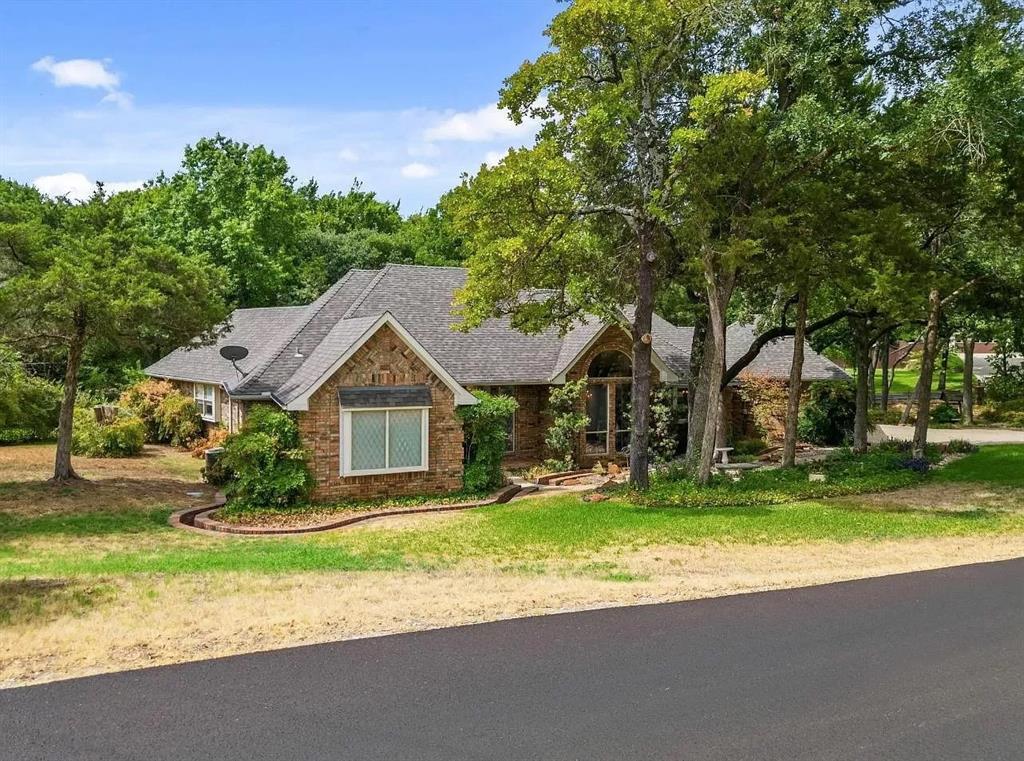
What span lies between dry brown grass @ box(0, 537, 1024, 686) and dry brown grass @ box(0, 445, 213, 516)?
974 cm

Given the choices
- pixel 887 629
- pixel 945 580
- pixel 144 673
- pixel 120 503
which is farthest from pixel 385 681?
pixel 120 503

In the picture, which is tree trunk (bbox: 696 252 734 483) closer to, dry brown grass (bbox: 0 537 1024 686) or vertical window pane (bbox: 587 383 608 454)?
dry brown grass (bbox: 0 537 1024 686)

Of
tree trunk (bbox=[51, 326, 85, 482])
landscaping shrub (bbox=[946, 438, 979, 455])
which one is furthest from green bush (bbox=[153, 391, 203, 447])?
landscaping shrub (bbox=[946, 438, 979, 455])

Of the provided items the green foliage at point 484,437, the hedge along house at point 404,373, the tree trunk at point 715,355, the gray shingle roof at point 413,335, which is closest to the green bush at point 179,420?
the hedge along house at point 404,373

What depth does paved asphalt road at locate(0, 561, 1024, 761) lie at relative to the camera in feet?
20.6

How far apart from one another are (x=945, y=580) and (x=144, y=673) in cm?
984

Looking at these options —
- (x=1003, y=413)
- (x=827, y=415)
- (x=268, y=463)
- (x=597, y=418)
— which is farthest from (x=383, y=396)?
(x=1003, y=413)

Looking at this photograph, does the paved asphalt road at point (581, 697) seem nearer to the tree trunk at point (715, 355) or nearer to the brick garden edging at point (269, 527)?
the brick garden edging at point (269, 527)

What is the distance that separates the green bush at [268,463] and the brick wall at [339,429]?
0.36 metres

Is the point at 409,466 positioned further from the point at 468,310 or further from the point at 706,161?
the point at 706,161

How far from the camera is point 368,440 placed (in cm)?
1994

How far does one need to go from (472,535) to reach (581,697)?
8860 millimetres

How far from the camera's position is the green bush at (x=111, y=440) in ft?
91.2

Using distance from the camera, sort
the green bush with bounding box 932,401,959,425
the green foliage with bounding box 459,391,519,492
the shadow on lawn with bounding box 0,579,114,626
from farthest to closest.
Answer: the green bush with bounding box 932,401,959,425 < the green foliage with bounding box 459,391,519,492 < the shadow on lawn with bounding box 0,579,114,626
